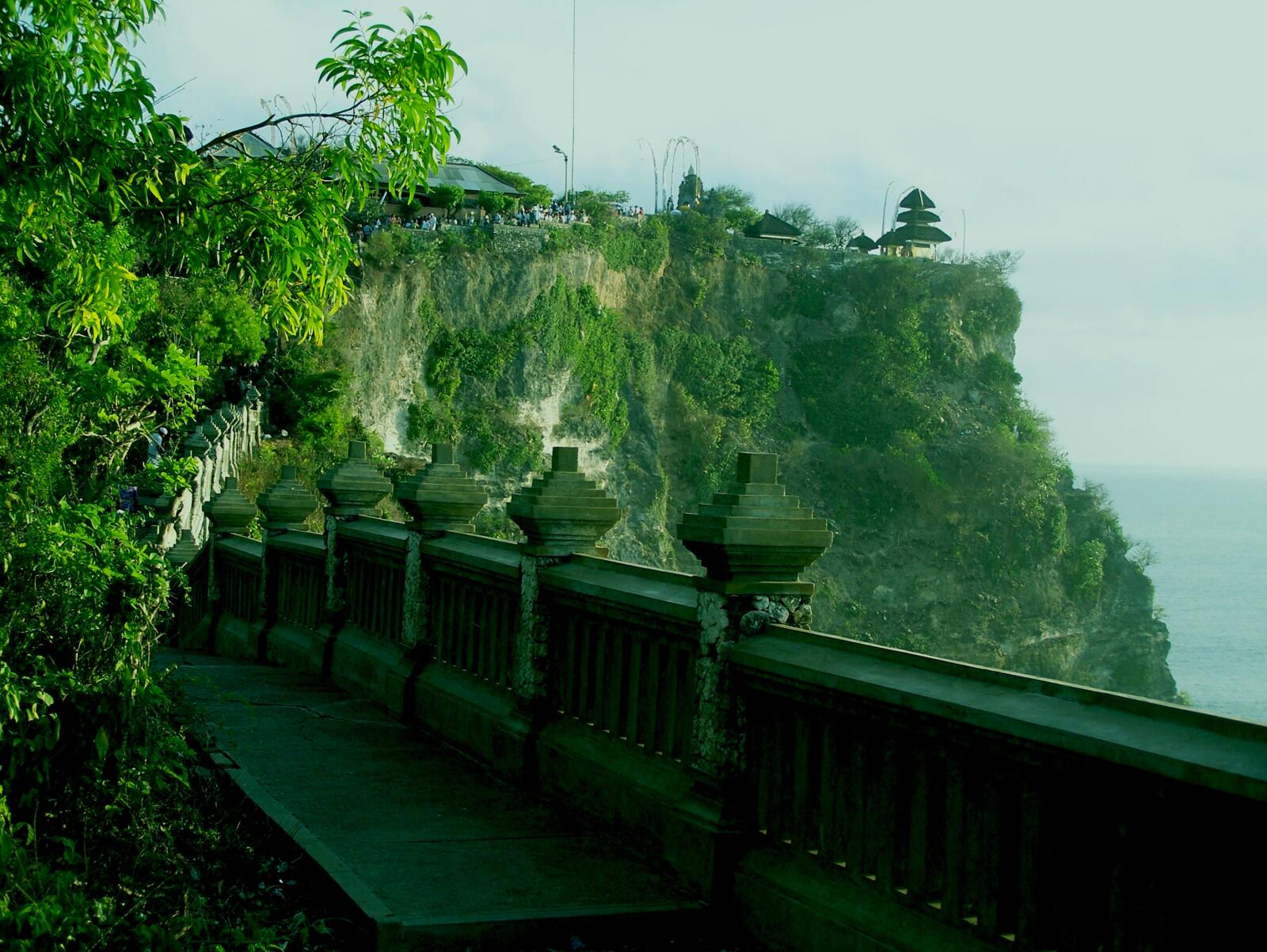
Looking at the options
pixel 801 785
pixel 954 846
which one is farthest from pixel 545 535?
pixel 954 846

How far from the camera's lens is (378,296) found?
64.2 m

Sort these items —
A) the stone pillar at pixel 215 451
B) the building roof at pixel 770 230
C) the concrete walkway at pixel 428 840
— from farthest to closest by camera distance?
the building roof at pixel 770 230
the stone pillar at pixel 215 451
the concrete walkway at pixel 428 840

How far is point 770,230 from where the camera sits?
306 feet

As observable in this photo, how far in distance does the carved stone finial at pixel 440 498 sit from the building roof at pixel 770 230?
Answer: 8315cm

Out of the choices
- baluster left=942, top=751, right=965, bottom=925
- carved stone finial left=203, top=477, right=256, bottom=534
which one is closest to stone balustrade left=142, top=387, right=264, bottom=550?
carved stone finial left=203, top=477, right=256, bottom=534

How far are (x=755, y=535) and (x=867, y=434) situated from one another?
279ft

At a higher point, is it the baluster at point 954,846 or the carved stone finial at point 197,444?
the carved stone finial at point 197,444

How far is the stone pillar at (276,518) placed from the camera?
500 inches

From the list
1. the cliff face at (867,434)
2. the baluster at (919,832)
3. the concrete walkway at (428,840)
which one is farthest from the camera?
the cliff face at (867,434)

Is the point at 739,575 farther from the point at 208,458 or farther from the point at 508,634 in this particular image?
the point at 208,458

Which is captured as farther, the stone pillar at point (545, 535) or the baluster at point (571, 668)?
the stone pillar at point (545, 535)

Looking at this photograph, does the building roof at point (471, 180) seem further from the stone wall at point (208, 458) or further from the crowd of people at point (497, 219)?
the stone wall at point (208, 458)

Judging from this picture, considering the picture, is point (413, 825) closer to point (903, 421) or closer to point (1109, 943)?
point (1109, 943)

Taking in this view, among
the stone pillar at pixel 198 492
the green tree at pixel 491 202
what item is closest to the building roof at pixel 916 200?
the green tree at pixel 491 202
